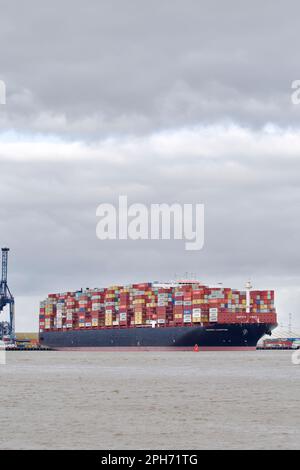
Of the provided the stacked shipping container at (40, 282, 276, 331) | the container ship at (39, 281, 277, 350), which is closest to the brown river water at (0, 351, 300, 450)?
the container ship at (39, 281, 277, 350)

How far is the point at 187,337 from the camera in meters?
165

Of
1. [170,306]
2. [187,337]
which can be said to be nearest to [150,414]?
[187,337]

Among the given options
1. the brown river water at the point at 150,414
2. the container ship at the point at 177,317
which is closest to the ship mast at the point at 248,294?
the container ship at the point at 177,317

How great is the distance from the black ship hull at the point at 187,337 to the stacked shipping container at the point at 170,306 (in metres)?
1.64

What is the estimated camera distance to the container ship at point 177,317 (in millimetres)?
165750

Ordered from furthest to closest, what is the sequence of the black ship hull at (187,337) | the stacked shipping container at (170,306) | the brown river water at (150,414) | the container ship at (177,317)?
the stacked shipping container at (170,306)
the container ship at (177,317)
the black ship hull at (187,337)
the brown river water at (150,414)

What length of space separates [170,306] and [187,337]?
10236 mm

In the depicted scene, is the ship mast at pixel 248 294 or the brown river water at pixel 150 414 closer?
the brown river water at pixel 150 414

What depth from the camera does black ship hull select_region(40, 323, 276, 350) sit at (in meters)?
164

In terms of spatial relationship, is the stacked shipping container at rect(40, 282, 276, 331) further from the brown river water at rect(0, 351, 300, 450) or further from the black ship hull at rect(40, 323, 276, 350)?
the brown river water at rect(0, 351, 300, 450)

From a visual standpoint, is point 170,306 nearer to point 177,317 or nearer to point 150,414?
point 177,317

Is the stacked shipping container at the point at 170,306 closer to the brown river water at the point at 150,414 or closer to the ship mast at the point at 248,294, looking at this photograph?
the ship mast at the point at 248,294

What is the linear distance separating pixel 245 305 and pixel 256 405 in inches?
4724
